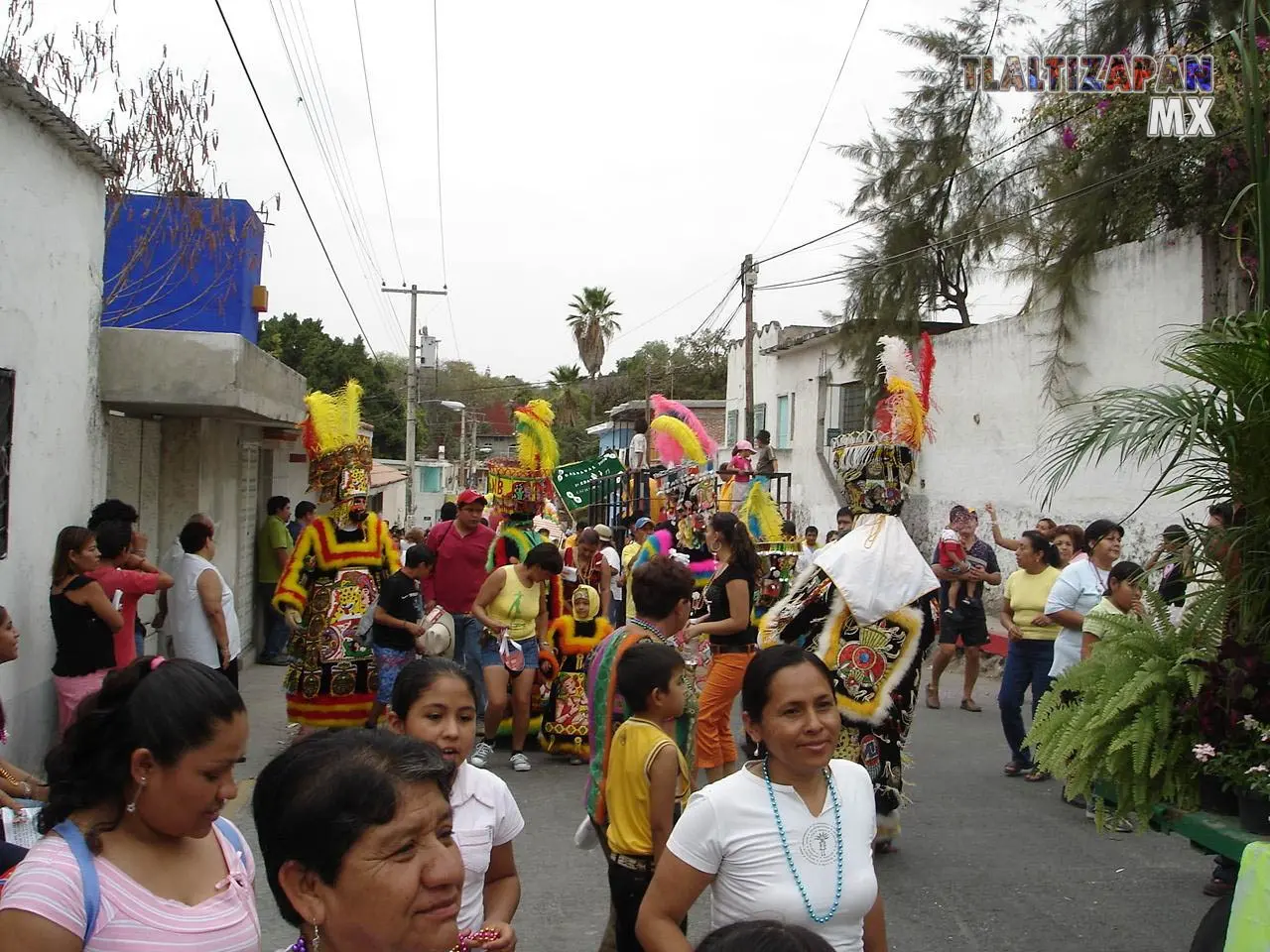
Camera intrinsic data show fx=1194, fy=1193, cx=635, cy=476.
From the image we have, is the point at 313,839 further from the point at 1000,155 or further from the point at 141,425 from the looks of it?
the point at 1000,155

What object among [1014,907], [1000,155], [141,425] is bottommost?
[1014,907]

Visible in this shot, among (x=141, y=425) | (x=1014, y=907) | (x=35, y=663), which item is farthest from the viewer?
(x=141, y=425)

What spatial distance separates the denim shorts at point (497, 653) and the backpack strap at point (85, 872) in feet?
20.2

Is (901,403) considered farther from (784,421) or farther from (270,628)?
(784,421)

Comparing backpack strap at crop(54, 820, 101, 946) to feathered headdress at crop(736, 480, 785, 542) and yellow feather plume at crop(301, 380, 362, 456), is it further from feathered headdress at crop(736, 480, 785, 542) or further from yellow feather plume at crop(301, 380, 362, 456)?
feathered headdress at crop(736, 480, 785, 542)

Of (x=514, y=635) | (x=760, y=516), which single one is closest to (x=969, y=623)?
(x=760, y=516)

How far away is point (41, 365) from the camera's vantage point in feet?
22.9

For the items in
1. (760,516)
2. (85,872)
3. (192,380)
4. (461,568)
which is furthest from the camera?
(760,516)

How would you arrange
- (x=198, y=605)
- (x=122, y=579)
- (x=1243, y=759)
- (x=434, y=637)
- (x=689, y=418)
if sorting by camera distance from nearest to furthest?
1. (x=1243, y=759)
2. (x=122, y=579)
3. (x=198, y=605)
4. (x=434, y=637)
5. (x=689, y=418)

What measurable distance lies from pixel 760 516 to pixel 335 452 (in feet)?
19.0

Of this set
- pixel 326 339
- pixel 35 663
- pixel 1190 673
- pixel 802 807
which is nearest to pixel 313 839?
pixel 802 807

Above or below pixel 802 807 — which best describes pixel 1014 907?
below

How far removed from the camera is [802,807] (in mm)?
2854

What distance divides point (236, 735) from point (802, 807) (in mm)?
1317
